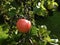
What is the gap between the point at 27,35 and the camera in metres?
1.37

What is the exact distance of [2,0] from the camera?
2.14 metres

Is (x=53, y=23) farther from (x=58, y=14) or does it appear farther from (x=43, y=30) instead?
(x=43, y=30)

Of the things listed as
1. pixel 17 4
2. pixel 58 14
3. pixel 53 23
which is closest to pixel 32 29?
pixel 17 4

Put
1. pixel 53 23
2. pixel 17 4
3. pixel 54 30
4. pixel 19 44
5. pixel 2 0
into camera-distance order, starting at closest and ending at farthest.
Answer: pixel 19 44
pixel 17 4
pixel 2 0
pixel 54 30
pixel 53 23

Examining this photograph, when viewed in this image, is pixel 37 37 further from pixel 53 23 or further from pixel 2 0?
pixel 53 23

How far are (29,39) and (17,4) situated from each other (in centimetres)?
51

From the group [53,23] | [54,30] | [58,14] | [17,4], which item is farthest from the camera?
[58,14]

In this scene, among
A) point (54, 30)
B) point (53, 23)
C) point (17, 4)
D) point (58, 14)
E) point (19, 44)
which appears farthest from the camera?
point (58, 14)

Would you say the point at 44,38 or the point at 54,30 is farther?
the point at 54,30

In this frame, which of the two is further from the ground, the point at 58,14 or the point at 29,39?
the point at 29,39

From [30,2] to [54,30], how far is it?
4593 mm

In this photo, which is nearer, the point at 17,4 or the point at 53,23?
the point at 17,4

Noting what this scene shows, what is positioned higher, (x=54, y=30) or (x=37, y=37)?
(x=37, y=37)

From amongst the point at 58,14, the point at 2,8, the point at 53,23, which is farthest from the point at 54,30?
the point at 2,8
